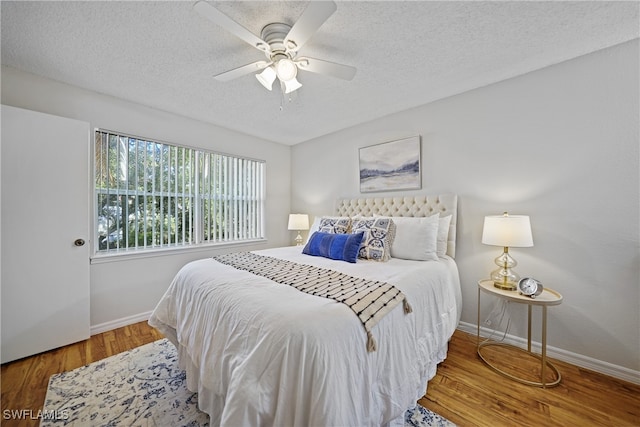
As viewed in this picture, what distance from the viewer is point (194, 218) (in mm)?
3354

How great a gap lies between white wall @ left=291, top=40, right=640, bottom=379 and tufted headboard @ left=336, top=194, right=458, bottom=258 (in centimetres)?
11

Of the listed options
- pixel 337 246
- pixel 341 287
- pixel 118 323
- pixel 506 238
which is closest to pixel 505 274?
pixel 506 238

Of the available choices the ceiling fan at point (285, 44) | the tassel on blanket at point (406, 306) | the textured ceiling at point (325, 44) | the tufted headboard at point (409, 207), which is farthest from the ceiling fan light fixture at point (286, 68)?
the tufted headboard at point (409, 207)

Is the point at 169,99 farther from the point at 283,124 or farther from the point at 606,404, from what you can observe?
the point at 606,404

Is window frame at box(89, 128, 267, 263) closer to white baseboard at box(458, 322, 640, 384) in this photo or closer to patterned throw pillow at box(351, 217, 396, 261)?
patterned throw pillow at box(351, 217, 396, 261)

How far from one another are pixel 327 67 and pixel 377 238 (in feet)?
5.09

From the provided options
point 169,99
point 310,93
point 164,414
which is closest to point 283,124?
point 310,93

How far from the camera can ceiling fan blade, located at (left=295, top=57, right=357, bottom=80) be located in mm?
1688

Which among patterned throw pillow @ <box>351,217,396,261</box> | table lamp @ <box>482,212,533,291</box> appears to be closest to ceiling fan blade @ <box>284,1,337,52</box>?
patterned throw pillow @ <box>351,217,396,261</box>

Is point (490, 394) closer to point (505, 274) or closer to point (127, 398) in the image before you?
point (505, 274)

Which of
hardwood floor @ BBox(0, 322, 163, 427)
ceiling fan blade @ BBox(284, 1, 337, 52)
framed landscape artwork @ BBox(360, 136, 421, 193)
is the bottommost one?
hardwood floor @ BBox(0, 322, 163, 427)

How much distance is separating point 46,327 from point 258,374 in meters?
2.45

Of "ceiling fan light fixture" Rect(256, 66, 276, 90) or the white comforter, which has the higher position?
"ceiling fan light fixture" Rect(256, 66, 276, 90)

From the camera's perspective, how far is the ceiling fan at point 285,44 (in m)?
1.28
